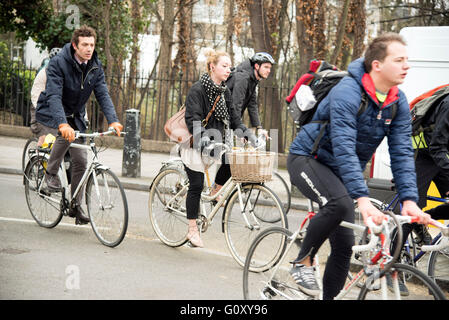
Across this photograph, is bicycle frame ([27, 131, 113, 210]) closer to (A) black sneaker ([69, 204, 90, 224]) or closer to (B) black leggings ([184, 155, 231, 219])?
(A) black sneaker ([69, 204, 90, 224])

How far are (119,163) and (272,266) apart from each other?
8668 millimetres

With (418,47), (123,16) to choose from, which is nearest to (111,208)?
(418,47)

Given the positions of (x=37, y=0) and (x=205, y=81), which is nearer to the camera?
(x=205, y=81)

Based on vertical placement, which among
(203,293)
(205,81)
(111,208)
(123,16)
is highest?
(123,16)

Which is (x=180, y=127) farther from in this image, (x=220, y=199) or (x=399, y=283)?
(x=399, y=283)

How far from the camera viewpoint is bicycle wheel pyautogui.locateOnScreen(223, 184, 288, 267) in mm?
5629

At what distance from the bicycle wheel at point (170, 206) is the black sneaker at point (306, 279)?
2518mm

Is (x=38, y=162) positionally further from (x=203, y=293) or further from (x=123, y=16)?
(x=123, y=16)

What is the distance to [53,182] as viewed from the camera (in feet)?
22.8

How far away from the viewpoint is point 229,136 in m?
6.37

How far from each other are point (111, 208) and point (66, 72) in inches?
58.4

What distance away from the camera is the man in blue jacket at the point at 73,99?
644cm

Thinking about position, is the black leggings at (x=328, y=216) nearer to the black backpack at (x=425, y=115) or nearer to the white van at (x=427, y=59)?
the black backpack at (x=425, y=115)

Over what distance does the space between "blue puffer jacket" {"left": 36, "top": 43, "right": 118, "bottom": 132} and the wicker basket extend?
5.60ft
